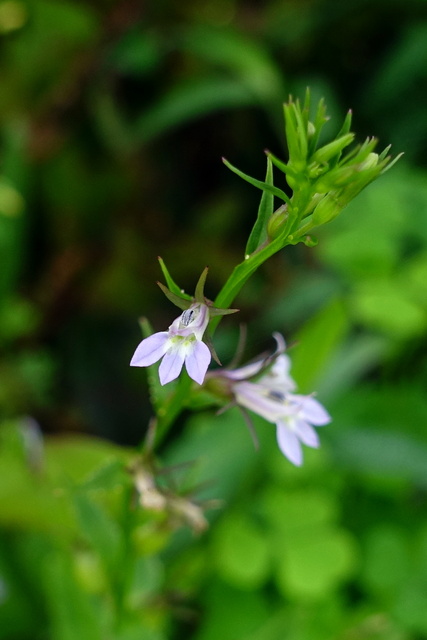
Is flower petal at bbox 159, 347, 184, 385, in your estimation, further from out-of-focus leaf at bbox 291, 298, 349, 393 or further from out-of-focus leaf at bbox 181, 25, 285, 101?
out-of-focus leaf at bbox 181, 25, 285, 101

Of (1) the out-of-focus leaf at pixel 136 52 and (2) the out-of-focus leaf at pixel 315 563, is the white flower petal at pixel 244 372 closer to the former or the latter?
(2) the out-of-focus leaf at pixel 315 563

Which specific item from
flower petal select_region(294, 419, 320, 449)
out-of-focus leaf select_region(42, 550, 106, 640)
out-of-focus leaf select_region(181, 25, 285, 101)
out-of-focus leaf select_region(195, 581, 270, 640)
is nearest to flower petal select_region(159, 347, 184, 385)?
flower petal select_region(294, 419, 320, 449)

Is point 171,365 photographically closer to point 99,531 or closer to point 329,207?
point 329,207

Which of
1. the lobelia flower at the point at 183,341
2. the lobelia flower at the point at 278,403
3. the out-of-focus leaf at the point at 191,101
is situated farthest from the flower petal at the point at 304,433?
the out-of-focus leaf at the point at 191,101

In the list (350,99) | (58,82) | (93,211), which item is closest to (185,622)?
(93,211)

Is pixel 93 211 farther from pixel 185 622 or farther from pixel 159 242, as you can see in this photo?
pixel 185 622

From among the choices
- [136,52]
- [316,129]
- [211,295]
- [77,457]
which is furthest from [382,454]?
[136,52]

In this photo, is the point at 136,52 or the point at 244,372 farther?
the point at 136,52
